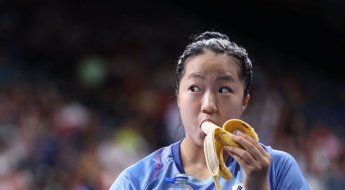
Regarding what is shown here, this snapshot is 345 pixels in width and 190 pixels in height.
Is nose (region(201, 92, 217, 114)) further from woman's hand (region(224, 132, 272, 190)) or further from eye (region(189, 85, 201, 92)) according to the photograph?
woman's hand (region(224, 132, 272, 190))

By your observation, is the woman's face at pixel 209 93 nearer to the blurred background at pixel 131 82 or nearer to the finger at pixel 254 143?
the finger at pixel 254 143

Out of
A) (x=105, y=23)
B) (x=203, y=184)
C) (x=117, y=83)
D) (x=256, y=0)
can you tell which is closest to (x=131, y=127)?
(x=117, y=83)

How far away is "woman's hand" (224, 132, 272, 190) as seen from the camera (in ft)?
7.86

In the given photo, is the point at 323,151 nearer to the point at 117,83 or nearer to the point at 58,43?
the point at 117,83

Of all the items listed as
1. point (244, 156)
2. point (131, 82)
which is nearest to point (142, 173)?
point (244, 156)

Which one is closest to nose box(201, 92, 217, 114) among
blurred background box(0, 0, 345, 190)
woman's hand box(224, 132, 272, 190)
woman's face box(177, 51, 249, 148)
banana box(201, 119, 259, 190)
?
woman's face box(177, 51, 249, 148)

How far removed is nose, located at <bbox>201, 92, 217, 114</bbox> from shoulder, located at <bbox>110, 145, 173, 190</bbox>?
0.33 m

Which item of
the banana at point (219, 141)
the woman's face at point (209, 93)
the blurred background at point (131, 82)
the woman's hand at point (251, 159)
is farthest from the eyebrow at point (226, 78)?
the blurred background at point (131, 82)

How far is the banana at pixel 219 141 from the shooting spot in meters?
2.50

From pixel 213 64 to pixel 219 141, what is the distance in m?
0.39

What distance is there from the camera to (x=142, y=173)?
115 inches

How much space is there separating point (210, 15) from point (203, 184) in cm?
947

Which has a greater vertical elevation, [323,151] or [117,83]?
[117,83]

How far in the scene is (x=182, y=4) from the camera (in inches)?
484
